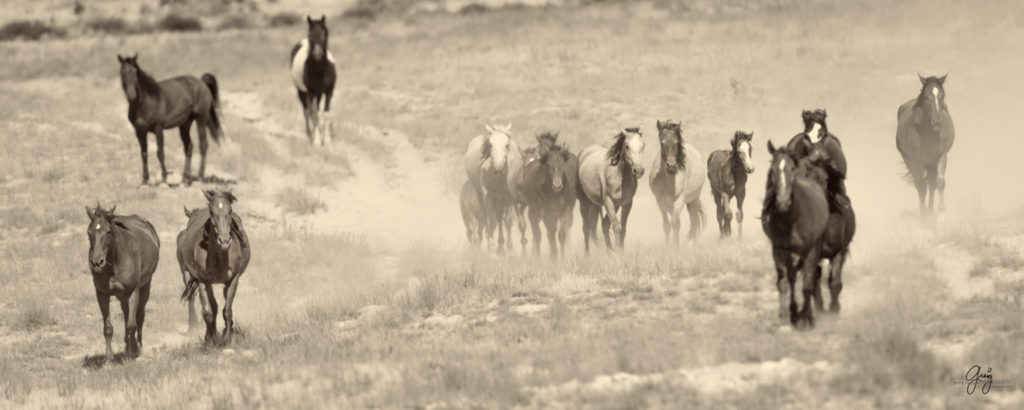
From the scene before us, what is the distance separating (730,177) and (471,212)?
5.64 m

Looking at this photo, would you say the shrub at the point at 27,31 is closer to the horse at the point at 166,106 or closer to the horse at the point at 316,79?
the horse at the point at 316,79

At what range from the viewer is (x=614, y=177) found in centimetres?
1992

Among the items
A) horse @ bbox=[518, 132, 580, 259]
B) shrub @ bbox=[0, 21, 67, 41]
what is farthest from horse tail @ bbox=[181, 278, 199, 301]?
shrub @ bbox=[0, 21, 67, 41]

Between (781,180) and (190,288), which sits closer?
(781,180)

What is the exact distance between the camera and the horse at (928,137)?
20906 millimetres

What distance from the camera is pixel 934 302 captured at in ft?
46.7

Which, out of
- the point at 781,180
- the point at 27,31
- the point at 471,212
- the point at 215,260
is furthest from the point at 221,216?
the point at 27,31

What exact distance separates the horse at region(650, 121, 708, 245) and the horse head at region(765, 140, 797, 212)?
688 cm

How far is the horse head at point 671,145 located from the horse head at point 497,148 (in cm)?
271

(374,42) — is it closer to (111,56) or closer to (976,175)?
(111,56)

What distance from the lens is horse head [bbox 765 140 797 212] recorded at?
1221 cm

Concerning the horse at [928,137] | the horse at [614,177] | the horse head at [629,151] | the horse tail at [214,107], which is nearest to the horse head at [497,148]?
the horse at [614,177]

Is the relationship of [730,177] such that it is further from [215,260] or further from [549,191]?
[215,260]

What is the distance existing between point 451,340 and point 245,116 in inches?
863
